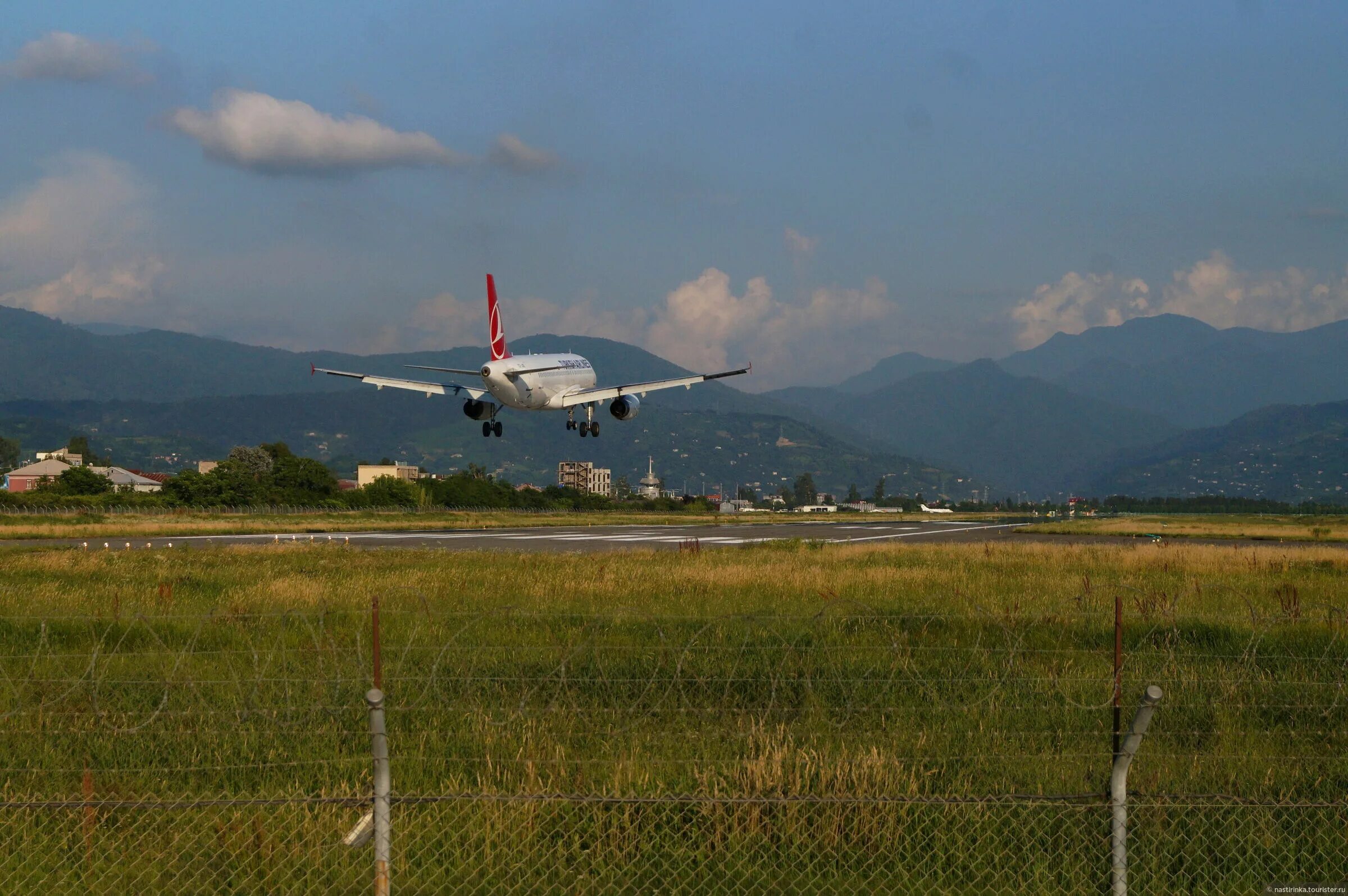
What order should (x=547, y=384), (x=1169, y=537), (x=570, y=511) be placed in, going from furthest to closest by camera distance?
(x=570, y=511), (x=1169, y=537), (x=547, y=384)

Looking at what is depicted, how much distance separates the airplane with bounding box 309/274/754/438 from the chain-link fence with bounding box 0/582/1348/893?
124ft

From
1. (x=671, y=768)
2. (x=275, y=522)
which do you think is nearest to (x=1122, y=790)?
(x=671, y=768)

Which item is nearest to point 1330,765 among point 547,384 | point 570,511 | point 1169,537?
point 547,384

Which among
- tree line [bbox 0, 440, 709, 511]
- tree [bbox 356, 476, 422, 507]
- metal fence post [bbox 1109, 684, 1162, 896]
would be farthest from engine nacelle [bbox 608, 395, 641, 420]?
tree [bbox 356, 476, 422, 507]

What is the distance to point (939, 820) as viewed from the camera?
969 centimetres

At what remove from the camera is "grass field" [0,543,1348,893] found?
894cm

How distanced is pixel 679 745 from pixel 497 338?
50.9m

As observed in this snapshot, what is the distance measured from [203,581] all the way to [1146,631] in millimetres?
19153

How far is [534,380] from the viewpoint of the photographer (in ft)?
184

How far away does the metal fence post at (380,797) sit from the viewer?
262 inches

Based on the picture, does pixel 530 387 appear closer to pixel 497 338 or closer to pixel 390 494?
pixel 497 338

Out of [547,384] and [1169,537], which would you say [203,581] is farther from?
[1169,537]

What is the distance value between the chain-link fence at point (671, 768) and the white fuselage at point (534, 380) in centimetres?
3772

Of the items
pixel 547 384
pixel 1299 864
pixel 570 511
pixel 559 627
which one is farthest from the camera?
pixel 570 511
